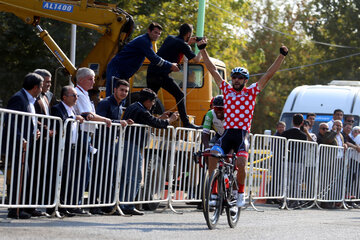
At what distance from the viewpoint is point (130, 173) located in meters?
11.8

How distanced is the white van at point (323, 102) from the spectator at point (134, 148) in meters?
11.1

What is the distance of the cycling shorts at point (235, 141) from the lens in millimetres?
10781

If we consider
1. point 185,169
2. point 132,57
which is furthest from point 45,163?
point 132,57

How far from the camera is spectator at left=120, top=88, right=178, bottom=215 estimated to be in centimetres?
1177

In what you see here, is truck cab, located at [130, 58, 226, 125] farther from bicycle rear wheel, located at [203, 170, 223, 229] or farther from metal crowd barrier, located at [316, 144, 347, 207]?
bicycle rear wheel, located at [203, 170, 223, 229]

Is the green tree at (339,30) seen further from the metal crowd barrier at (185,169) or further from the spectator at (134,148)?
the spectator at (134,148)

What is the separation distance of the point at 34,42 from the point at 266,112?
1418 inches

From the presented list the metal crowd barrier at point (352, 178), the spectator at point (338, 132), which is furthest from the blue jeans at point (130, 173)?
the metal crowd barrier at point (352, 178)

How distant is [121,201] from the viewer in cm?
1177

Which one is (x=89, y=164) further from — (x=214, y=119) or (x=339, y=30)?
(x=339, y=30)

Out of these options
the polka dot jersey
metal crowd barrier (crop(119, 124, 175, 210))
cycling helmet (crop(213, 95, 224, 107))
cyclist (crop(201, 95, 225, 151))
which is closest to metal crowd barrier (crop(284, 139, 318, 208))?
cyclist (crop(201, 95, 225, 151))

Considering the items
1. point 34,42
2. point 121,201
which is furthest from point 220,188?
point 34,42

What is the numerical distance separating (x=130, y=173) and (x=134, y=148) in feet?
1.20

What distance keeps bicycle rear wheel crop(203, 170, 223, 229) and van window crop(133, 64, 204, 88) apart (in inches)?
319
